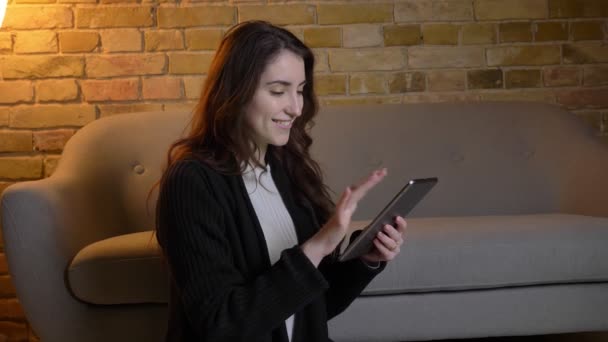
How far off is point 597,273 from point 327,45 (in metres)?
1.34

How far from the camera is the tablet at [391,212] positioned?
121 centimetres

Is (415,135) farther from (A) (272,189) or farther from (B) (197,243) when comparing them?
(B) (197,243)

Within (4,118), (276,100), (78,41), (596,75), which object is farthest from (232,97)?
(596,75)

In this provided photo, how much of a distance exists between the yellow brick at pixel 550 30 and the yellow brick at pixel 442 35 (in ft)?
1.00

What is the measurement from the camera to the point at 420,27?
2887 mm

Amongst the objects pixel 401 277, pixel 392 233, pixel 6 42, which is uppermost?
pixel 6 42

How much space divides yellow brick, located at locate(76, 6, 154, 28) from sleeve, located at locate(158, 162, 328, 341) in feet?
5.84

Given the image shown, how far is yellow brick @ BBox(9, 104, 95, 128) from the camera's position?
9.38ft

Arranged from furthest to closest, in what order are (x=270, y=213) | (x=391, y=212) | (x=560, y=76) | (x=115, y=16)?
(x=560, y=76) < (x=115, y=16) < (x=270, y=213) < (x=391, y=212)

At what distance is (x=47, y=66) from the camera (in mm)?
2852

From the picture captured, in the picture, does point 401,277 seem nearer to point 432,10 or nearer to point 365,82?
point 365,82

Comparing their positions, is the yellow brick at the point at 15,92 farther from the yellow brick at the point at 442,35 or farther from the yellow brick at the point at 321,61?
the yellow brick at the point at 442,35

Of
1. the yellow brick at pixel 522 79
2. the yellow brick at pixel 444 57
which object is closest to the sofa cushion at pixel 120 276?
the yellow brick at pixel 444 57

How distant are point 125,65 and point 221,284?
1.86 meters
